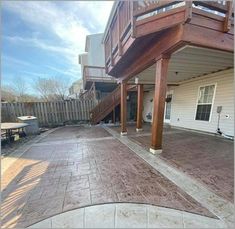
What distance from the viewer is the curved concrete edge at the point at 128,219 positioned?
Answer: 163 centimetres

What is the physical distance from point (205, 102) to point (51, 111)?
32.2 ft

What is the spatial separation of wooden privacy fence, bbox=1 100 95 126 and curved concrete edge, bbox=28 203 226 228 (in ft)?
32.2

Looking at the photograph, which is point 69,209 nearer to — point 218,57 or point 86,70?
point 218,57

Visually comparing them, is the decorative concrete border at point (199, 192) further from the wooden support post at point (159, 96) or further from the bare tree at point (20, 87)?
the bare tree at point (20, 87)

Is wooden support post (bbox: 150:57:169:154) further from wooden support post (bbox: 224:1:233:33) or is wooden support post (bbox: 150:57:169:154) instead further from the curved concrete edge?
the curved concrete edge

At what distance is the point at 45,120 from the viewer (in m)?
10.6

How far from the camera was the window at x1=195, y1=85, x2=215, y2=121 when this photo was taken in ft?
20.3

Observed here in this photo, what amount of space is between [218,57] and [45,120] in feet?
35.0

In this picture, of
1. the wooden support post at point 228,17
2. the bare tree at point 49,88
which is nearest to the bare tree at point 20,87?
the bare tree at point 49,88

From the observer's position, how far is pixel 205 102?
21.1 ft

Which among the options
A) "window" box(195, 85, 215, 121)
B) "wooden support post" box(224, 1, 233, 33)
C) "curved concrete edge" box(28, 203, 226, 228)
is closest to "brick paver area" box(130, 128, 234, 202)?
"curved concrete edge" box(28, 203, 226, 228)

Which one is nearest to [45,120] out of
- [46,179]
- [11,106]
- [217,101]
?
[11,106]

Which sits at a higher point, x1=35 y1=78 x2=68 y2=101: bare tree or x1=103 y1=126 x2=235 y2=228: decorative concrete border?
x1=35 y1=78 x2=68 y2=101: bare tree

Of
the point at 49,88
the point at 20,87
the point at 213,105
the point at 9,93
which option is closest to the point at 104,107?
the point at 213,105
